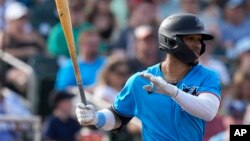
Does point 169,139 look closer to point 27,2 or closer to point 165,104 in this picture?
point 165,104

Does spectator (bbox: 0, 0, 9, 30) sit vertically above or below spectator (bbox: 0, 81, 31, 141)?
above

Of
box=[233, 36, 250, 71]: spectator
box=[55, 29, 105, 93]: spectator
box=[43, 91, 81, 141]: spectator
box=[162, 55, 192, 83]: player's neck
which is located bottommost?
box=[233, 36, 250, 71]: spectator

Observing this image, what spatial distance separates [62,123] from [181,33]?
462 centimetres

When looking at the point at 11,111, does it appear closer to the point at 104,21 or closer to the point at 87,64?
the point at 87,64

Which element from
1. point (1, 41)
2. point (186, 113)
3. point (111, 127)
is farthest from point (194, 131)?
point (1, 41)

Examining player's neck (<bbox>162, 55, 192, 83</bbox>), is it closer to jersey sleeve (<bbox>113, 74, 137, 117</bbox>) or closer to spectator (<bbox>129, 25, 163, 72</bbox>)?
jersey sleeve (<bbox>113, 74, 137, 117</bbox>)

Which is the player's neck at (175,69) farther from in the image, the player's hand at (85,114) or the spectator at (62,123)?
the spectator at (62,123)

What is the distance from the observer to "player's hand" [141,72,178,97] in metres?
6.05

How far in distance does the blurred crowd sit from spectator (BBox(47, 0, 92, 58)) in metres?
0.01

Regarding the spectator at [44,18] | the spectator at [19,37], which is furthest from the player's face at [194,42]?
the spectator at [44,18]

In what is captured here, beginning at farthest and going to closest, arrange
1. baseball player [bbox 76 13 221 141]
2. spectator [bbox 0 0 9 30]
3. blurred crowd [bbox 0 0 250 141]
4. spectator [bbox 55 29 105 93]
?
1. spectator [bbox 0 0 9 30]
2. spectator [bbox 55 29 105 93]
3. blurred crowd [bbox 0 0 250 141]
4. baseball player [bbox 76 13 221 141]

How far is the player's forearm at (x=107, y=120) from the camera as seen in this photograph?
662 cm

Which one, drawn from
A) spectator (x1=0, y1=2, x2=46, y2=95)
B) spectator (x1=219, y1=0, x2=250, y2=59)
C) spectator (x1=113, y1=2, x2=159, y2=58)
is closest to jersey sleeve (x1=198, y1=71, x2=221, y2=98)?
spectator (x1=113, y1=2, x2=159, y2=58)

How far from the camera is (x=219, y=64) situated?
40.3 ft
